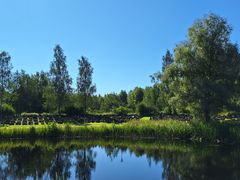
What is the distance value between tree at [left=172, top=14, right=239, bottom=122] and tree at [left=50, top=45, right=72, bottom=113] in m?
29.9

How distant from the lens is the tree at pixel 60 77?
6169 centimetres

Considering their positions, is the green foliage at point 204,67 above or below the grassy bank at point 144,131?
above

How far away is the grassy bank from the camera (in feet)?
106

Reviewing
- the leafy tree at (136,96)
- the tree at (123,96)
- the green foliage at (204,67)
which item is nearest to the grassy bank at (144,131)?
the green foliage at (204,67)

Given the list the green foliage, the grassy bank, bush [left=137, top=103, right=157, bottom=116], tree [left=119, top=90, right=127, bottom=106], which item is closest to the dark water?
the grassy bank

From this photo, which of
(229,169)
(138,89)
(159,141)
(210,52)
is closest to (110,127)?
(159,141)

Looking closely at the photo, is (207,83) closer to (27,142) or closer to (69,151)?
(69,151)

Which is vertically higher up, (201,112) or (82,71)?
(82,71)

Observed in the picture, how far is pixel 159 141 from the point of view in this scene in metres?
33.5

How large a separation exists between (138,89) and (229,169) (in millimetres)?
86940

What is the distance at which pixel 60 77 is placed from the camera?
6259cm

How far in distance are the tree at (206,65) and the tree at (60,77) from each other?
29854 mm

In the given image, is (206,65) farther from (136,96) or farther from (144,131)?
(136,96)

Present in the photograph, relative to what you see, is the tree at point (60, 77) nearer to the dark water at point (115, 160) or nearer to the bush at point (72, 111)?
the bush at point (72, 111)
